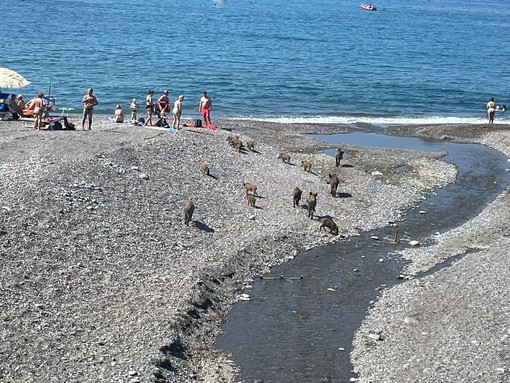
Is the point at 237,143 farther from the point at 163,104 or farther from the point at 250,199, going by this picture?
the point at 250,199

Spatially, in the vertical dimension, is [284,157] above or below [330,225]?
above

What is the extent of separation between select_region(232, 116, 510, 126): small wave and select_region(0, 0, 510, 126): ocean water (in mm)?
154

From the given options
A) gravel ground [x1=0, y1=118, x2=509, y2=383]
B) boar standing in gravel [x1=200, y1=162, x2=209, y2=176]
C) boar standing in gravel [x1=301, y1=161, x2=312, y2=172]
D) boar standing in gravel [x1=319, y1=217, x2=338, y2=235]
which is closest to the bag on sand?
gravel ground [x1=0, y1=118, x2=509, y2=383]

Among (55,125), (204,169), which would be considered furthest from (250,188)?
(55,125)

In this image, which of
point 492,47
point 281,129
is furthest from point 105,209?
point 492,47

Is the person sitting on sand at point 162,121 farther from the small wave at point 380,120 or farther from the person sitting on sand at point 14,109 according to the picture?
the small wave at point 380,120

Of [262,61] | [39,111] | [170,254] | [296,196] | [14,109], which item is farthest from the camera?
[262,61]

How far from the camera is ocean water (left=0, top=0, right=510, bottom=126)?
192ft

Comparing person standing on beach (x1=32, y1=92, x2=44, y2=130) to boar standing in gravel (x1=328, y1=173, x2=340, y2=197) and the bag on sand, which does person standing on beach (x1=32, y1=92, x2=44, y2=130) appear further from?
boar standing in gravel (x1=328, y1=173, x2=340, y2=197)

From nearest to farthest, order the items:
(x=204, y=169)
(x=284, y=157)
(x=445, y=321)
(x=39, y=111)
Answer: (x=445, y=321) → (x=204, y=169) → (x=39, y=111) → (x=284, y=157)

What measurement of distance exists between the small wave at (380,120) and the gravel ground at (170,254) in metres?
15.1

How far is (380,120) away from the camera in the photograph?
184 feet

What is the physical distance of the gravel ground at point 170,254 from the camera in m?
19.3

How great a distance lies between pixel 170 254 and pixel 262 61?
5456 centimetres
